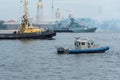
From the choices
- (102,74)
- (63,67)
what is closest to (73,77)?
(102,74)

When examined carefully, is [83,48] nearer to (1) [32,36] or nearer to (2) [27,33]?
(1) [32,36]

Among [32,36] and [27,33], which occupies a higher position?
[27,33]

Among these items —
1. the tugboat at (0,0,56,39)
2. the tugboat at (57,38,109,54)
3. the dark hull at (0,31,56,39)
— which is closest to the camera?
the tugboat at (57,38,109,54)

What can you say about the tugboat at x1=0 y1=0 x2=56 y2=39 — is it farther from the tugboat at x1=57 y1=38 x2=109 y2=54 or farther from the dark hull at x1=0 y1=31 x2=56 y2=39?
the tugboat at x1=57 y1=38 x2=109 y2=54

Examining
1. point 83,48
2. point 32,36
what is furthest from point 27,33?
point 83,48

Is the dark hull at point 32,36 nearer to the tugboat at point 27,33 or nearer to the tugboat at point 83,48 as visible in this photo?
the tugboat at point 27,33

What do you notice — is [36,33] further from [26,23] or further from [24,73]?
[24,73]

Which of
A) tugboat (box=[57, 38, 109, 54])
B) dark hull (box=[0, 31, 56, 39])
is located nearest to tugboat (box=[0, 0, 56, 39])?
dark hull (box=[0, 31, 56, 39])

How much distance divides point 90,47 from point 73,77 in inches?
983

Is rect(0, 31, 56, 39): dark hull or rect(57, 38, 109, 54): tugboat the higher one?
rect(57, 38, 109, 54): tugboat

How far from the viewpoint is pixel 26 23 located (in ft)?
374

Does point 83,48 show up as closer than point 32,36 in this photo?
Yes

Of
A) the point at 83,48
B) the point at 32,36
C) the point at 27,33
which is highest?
the point at 83,48

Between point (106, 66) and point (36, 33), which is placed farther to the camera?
point (36, 33)
